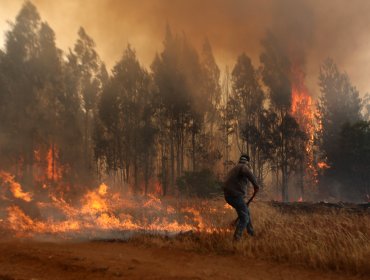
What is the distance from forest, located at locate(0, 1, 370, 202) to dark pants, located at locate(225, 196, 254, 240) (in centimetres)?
1870

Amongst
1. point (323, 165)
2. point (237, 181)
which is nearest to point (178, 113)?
point (323, 165)

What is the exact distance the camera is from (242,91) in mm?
36000

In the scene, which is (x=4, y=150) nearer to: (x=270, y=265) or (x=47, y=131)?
(x=47, y=131)

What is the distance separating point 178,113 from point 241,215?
2601 centimetres

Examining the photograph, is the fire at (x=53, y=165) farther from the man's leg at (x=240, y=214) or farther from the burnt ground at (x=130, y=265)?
the man's leg at (x=240, y=214)

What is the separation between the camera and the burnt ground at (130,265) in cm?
606

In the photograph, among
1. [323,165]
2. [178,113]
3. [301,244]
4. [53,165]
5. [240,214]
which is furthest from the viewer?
[323,165]

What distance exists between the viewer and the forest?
29.2m

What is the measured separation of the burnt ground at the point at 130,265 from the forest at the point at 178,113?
19.6 meters

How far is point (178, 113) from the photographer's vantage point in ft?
112

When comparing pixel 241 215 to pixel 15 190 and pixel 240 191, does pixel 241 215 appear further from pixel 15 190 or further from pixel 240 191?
pixel 15 190

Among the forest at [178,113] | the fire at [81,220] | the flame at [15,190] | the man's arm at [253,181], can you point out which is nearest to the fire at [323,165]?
the forest at [178,113]

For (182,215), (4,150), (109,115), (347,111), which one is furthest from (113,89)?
(347,111)

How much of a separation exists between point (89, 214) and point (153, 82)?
2433cm
